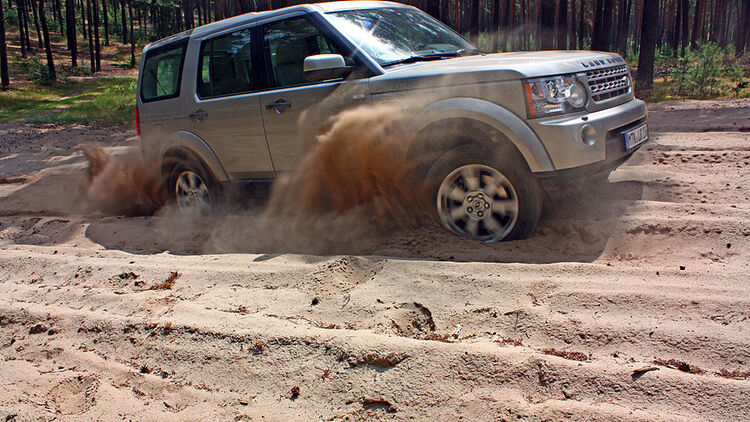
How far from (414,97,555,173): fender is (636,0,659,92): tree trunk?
1187cm

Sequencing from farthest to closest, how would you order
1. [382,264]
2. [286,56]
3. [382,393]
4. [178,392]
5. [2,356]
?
1. [286,56]
2. [382,264]
3. [2,356]
4. [178,392]
5. [382,393]

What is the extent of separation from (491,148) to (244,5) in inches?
517

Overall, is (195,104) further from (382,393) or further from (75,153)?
(75,153)

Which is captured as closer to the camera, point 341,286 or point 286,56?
point 341,286


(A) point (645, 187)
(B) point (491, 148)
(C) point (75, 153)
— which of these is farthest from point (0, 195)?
(A) point (645, 187)

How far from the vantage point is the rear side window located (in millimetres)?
6008

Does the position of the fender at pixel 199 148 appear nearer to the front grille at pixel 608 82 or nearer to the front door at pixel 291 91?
the front door at pixel 291 91

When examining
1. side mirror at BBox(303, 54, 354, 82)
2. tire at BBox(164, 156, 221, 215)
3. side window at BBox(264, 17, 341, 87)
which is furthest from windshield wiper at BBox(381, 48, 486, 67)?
tire at BBox(164, 156, 221, 215)

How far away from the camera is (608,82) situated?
→ 4.42 metres

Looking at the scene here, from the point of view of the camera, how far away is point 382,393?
260 cm

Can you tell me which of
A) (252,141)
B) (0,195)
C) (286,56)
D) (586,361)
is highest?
(286,56)

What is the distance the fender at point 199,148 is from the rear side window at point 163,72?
44 cm

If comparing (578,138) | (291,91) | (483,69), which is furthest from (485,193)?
(291,91)

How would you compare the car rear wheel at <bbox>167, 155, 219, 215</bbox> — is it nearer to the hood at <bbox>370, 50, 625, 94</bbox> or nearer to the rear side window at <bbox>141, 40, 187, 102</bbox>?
the rear side window at <bbox>141, 40, 187, 102</bbox>
